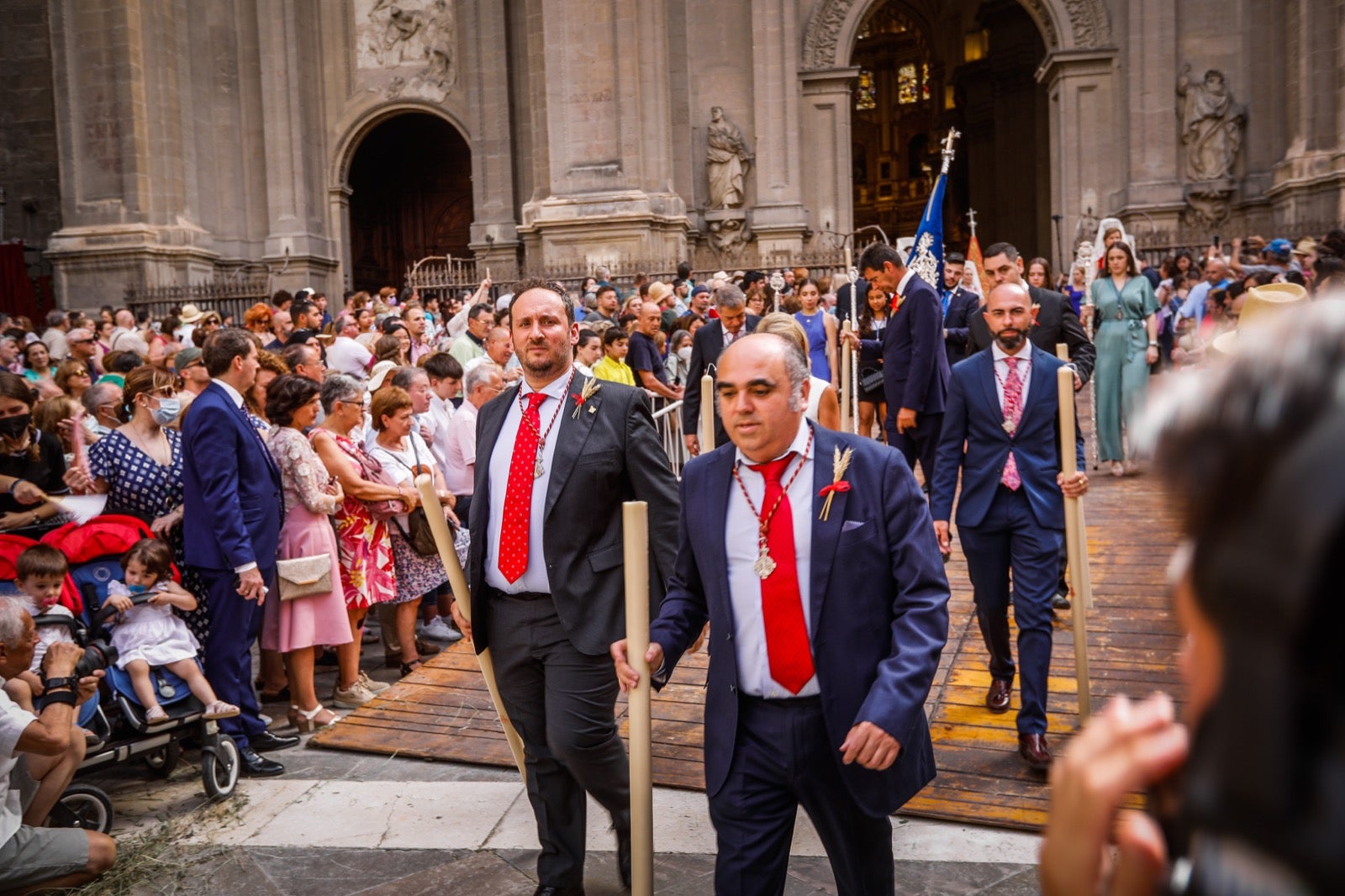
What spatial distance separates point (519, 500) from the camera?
4207 mm

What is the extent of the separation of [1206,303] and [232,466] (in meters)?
10.6

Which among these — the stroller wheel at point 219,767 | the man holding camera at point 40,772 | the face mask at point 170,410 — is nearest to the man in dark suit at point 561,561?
the man holding camera at point 40,772

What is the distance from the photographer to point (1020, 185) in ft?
107

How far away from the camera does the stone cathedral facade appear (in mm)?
Answer: 22312

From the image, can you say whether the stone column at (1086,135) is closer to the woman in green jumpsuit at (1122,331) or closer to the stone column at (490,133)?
the stone column at (490,133)

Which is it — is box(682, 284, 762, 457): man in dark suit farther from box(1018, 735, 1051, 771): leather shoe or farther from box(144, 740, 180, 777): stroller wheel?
box(144, 740, 180, 777): stroller wheel

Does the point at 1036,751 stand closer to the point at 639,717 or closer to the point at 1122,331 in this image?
the point at 639,717

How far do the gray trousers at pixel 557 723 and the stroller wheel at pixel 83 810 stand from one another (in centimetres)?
199

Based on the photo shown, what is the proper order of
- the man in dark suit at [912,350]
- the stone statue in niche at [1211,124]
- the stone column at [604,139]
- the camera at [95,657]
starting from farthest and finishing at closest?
the stone statue in niche at [1211,124] → the stone column at [604,139] → the man in dark suit at [912,350] → the camera at [95,657]

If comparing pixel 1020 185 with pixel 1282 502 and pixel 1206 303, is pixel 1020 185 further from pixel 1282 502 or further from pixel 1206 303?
pixel 1282 502

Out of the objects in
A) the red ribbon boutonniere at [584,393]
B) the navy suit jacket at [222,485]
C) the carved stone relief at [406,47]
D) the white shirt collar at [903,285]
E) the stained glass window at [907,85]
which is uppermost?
the stained glass window at [907,85]

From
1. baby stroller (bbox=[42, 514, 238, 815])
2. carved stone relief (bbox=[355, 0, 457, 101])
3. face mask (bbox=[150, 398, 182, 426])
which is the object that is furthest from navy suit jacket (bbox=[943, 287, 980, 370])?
carved stone relief (bbox=[355, 0, 457, 101])

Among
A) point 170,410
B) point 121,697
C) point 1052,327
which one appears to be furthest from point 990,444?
point 170,410

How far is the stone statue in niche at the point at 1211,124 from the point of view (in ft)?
74.7
